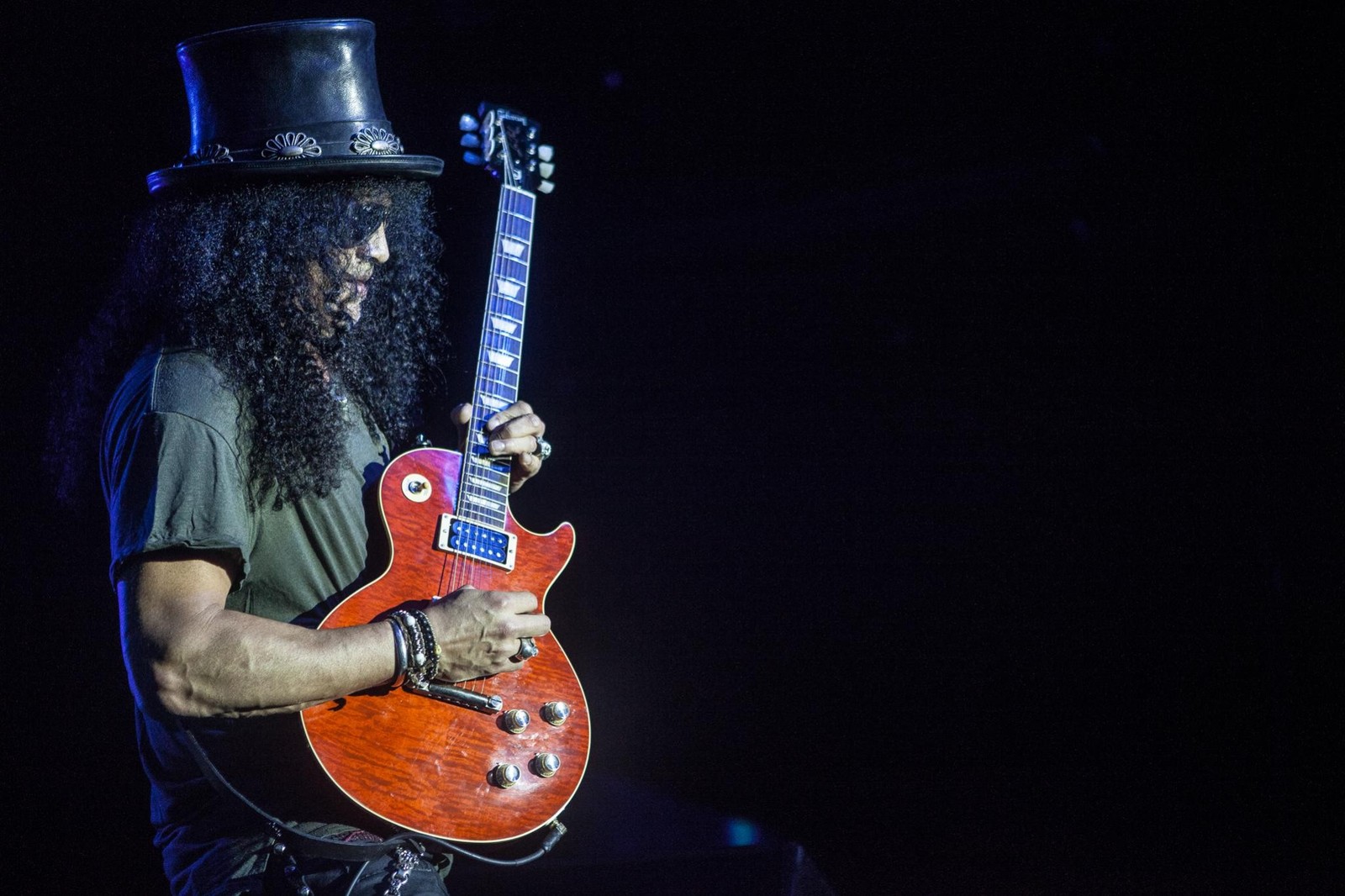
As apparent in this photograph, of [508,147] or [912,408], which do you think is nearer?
[508,147]

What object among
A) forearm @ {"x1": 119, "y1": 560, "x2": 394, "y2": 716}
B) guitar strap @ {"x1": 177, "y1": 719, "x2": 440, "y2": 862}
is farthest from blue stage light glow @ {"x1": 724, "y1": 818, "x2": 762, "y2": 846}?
forearm @ {"x1": 119, "y1": 560, "x2": 394, "y2": 716}

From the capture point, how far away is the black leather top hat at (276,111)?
203 cm

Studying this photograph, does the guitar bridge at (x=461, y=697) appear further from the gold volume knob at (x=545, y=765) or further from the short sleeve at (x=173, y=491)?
the short sleeve at (x=173, y=491)

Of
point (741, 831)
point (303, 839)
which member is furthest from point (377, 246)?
point (741, 831)

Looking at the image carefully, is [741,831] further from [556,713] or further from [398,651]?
[398,651]

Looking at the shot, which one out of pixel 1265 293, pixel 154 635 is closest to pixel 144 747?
pixel 154 635

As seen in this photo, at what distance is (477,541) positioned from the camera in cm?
210

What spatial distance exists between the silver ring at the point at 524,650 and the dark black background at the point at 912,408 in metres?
1.33

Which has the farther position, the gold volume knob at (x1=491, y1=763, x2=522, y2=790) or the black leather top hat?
the black leather top hat

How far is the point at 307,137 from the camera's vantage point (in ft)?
6.82

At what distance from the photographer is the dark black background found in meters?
3.27

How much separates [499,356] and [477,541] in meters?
0.53

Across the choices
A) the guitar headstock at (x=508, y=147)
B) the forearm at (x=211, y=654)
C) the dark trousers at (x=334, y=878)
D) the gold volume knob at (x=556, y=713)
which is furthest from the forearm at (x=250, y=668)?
the guitar headstock at (x=508, y=147)

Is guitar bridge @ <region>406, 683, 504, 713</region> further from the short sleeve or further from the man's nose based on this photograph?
the man's nose
